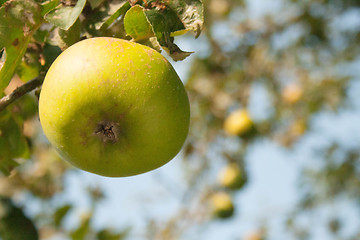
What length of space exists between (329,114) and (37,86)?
4947 mm

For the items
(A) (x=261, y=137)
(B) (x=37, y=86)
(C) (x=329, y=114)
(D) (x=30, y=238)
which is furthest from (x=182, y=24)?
(C) (x=329, y=114)

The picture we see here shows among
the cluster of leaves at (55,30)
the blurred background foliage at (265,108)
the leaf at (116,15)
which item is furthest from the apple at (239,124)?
the leaf at (116,15)

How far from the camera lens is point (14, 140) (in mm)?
1473

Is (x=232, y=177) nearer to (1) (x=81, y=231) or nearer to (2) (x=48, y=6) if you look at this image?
(1) (x=81, y=231)

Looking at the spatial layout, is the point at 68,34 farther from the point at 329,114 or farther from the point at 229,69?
the point at 329,114

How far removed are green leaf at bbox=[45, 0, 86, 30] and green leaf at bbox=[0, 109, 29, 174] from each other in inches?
18.5

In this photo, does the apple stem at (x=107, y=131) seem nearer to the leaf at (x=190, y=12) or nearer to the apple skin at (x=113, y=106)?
the apple skin at (x=113, y=106)

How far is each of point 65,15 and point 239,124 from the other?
10.5 feet

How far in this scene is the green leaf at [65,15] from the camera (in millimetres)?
1072

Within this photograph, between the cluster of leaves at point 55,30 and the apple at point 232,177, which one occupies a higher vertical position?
the cluster of leaves at point 55,30

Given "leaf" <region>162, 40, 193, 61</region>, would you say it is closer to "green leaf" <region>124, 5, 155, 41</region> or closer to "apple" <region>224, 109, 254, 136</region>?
"green leaf" <region>124, 5, 155, 41</region>

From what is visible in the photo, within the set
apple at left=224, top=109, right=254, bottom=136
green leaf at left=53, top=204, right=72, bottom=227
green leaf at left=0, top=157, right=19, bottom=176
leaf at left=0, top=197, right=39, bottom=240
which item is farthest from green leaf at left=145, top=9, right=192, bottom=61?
apple at left=224, top=109, right=254, bottom=136

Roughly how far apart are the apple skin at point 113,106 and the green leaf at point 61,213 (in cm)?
139

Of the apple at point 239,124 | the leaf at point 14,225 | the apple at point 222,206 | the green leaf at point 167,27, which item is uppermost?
the green leaf at point 167,27
